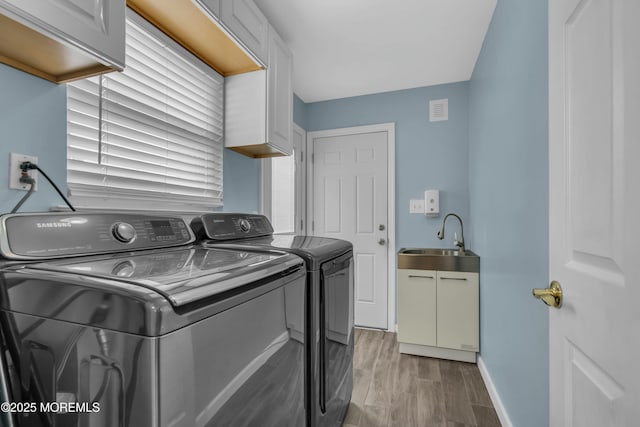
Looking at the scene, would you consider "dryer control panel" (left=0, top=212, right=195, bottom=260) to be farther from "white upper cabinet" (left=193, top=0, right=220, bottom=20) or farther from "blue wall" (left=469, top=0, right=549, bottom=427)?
"blue wall" (left=469, top=0, right=549, bottom=427)

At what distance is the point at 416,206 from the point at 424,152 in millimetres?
571

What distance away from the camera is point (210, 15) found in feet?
4.68

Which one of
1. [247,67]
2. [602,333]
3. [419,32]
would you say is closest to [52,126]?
[247,67]

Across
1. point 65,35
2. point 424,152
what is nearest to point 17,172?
point 65,35

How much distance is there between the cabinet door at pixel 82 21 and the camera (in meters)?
0.80

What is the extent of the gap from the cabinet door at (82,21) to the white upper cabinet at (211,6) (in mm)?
397

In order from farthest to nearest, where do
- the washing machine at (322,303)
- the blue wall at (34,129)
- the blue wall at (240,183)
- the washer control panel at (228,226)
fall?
the blue wall at (240,183) → the washer control panel at (228,226) → the washing machine at (322,303) → the blue wall at (34,129)

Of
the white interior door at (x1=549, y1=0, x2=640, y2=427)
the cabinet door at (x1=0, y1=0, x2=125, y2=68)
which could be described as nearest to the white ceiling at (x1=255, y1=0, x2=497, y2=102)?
the cabinet door at (x1=0, y1=0, x2=125, y2=68)

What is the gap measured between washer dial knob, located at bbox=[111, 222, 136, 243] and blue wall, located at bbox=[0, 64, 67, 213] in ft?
0.88

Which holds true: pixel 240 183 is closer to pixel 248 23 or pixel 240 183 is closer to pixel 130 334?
pixel 248 23

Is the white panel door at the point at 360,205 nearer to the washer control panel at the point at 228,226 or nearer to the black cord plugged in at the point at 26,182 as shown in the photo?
the washer control panel at the point at 228,226

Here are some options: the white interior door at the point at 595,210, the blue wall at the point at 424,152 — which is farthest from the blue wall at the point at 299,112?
the white interior door at the point at 595,210

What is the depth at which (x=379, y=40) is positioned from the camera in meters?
2.39

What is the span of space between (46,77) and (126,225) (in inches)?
23.0
